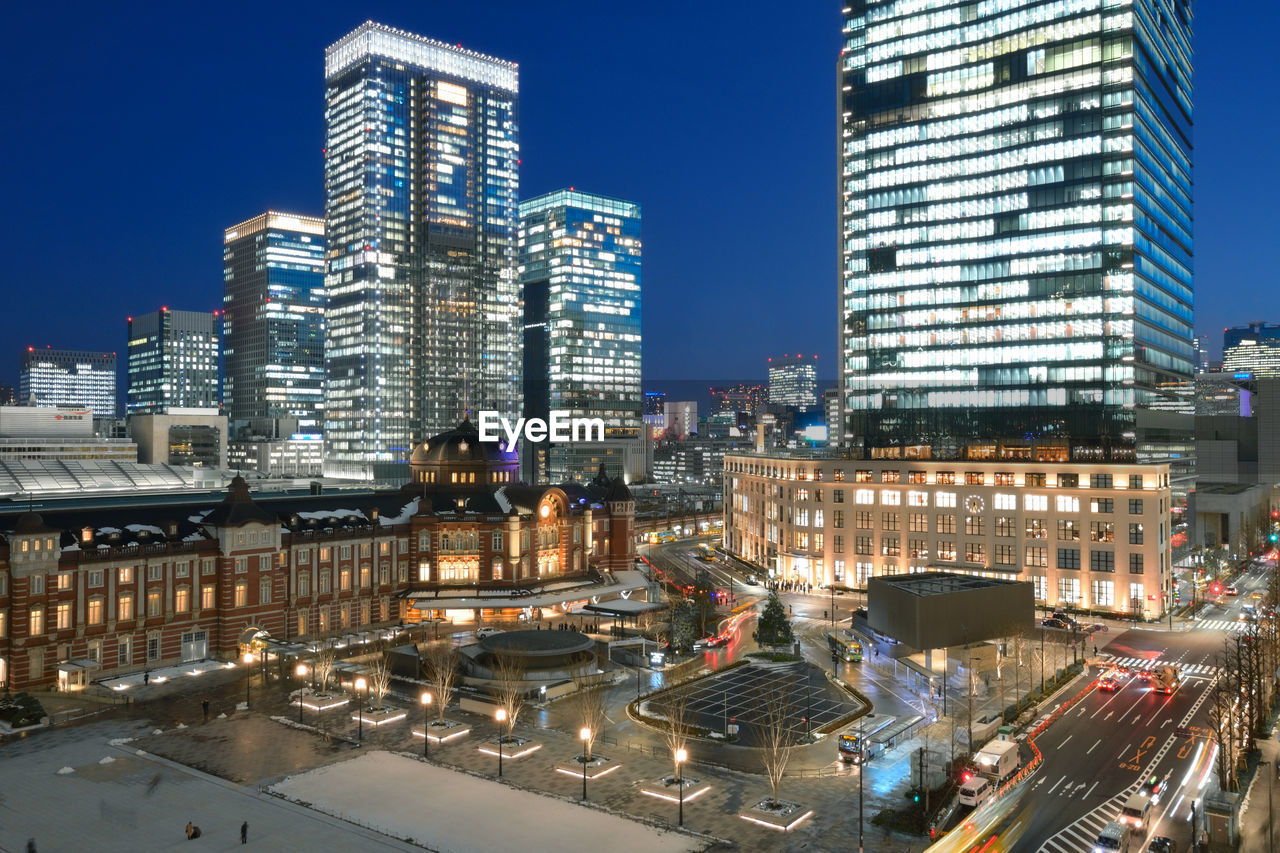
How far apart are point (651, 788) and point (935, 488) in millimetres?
83668

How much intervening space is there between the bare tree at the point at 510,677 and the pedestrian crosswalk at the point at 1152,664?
5505 centimetres

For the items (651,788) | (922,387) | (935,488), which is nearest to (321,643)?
(651,788)

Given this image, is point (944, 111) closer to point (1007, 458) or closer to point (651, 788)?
point (1007, 458)

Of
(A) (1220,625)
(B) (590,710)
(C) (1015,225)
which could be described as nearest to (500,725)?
(B) (590,710)

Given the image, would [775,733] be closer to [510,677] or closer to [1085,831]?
[1085,831]

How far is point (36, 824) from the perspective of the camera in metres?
48.7

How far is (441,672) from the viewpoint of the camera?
7062 centimetres

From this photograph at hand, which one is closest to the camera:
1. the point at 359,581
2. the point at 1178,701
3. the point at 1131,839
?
the point at 1131,839

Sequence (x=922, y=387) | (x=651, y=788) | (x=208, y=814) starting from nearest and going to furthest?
1. (x=208, y=814)
2. (x=651, y=788)
3. (x=922, y=387)

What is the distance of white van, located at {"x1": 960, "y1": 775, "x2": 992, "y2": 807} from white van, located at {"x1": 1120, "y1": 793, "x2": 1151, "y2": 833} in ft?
21.9

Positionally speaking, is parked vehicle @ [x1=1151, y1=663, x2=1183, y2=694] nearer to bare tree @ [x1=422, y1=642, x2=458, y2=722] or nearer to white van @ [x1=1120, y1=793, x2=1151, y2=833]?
white van @ [x1=1120, y1=793, x2=1151, y2=833]

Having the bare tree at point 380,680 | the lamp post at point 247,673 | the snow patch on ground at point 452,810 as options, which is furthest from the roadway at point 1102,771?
the lamp post at point 247,673

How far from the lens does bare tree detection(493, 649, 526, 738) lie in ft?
220

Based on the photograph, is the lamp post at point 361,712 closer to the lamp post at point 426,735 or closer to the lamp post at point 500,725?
A: the lamp post at point 426,735
